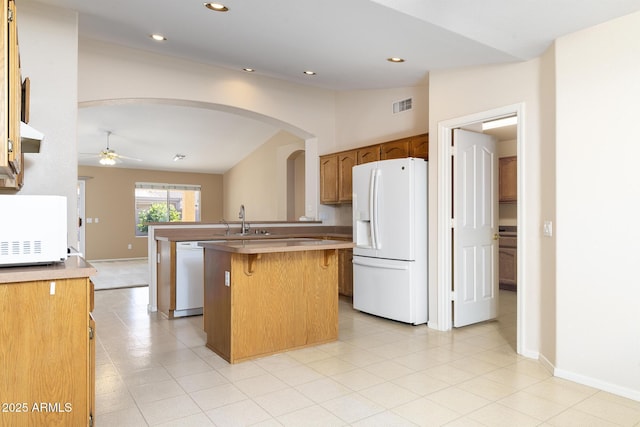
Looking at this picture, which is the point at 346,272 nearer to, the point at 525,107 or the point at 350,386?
the point at 350,386

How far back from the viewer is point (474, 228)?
435cm

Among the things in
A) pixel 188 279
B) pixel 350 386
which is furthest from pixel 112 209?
pixel 350 386

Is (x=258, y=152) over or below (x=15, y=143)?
over

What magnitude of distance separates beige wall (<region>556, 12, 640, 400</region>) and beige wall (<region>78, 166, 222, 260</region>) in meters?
10.4

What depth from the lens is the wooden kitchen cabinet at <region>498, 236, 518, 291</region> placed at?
6.24 metres

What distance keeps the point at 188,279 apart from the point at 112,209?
7.27 meters

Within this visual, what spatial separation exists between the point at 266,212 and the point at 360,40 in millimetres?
6531

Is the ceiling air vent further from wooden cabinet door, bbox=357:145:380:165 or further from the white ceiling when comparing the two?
wooden cabinet door, bbox=357:145:380:165

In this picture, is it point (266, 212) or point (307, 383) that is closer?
point (307, 383)

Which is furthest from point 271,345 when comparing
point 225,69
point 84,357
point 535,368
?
point 225,69

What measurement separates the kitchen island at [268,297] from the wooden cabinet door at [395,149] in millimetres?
1714

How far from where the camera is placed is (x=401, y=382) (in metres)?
2.87

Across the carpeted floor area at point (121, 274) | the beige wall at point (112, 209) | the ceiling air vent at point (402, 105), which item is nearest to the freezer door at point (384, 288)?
the ceiling air vent at point (402, 105)

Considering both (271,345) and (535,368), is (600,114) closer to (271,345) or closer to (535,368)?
(535,368)
